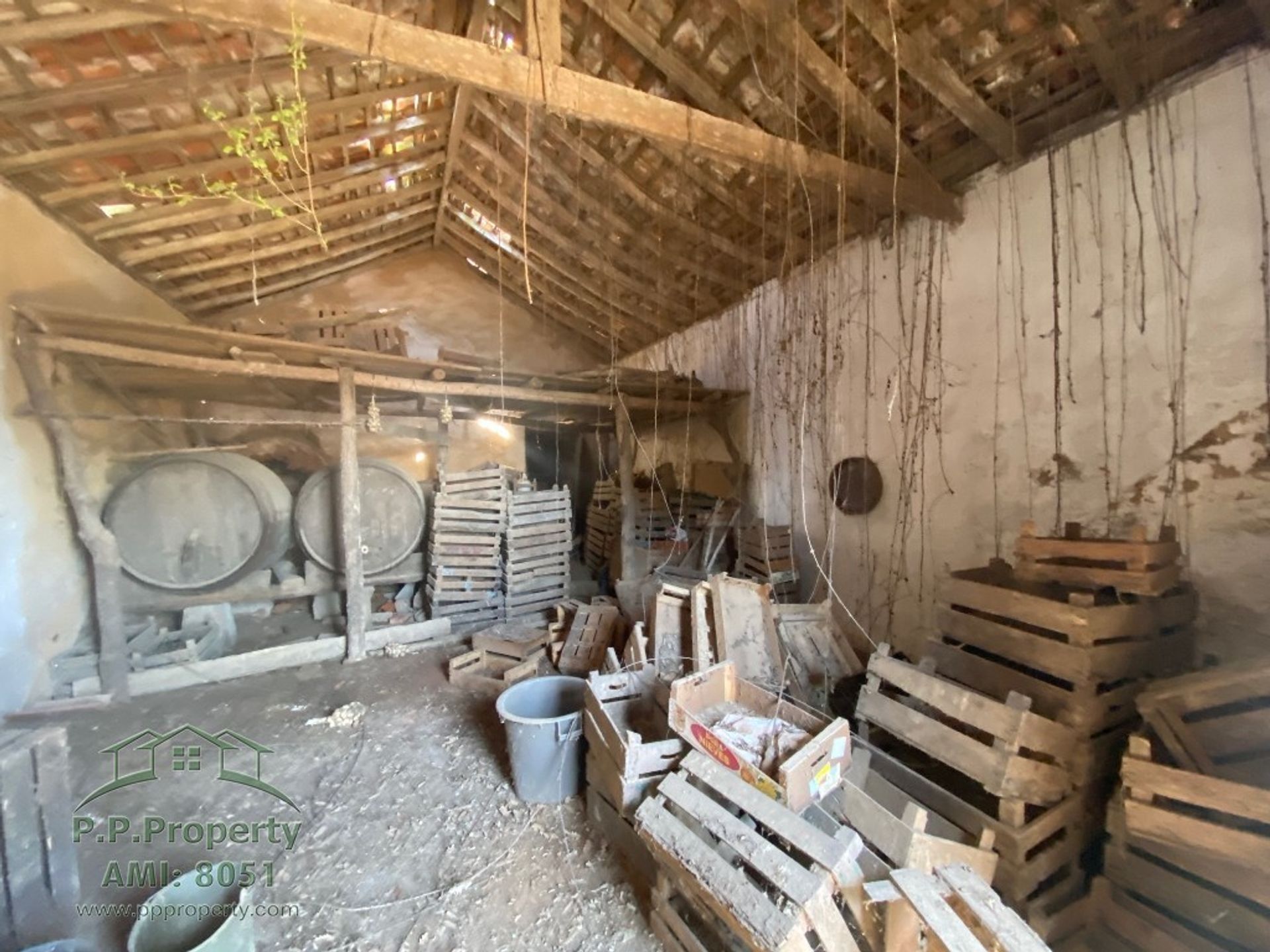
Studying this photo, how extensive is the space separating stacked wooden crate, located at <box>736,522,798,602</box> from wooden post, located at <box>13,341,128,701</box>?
18.3 feet

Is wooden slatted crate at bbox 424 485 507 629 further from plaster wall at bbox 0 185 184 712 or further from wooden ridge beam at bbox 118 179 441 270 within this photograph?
wooden ridge beam at bbox 118 179 441 270

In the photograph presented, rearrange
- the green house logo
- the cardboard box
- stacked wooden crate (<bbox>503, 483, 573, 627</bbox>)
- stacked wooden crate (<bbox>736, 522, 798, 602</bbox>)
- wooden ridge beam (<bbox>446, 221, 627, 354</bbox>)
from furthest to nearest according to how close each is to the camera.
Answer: wooden ridge beam (<bbox>446, 221, 627, 354</bbox>), stacked wooden crate (<bbox>503, 483, 573, 627</bbox>), stacked wooden crate (<bbox>736, 522, 798, 602</bbox>), the green house logo, the cardboard box

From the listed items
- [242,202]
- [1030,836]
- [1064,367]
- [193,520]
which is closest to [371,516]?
[193,520]

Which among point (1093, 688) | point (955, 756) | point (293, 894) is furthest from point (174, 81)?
point (1093, 688)

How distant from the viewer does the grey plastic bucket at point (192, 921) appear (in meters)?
1.87

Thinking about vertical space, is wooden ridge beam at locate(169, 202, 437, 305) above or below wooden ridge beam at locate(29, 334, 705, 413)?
above

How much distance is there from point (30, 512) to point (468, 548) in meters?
3.42

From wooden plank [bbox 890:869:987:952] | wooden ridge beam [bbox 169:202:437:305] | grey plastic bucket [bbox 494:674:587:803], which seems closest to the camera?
wooden plank [bbox 890:869:987:952]

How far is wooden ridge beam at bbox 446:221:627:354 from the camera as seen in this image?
24.9ft

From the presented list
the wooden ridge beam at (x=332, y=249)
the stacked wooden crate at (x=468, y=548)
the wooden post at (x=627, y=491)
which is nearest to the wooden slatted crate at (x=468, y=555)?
the stacked wooden crate at (x=468, y=548)

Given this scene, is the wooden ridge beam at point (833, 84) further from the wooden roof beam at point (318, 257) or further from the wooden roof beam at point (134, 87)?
the wooden roof beam at point (318, 257)

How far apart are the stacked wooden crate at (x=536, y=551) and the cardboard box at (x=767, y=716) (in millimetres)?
3390

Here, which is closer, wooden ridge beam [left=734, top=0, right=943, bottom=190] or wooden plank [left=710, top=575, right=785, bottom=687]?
wooden ridge beam [left=734, top=0, right=943, bottom=190]

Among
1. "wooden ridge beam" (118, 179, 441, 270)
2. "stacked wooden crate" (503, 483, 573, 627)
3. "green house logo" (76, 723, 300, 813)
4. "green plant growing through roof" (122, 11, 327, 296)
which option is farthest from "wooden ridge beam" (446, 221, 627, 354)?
"green house logo" (76, 723, 300, 813)
